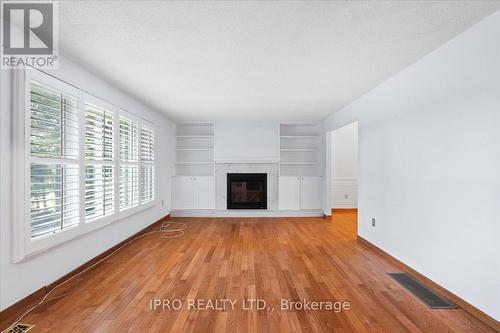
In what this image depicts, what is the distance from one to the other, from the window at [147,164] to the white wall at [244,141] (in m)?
1.72

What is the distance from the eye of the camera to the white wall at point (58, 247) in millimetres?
1849

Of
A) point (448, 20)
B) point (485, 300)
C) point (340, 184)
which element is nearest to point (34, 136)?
point (448, 20)

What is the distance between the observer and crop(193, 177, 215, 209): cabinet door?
595 centimetres

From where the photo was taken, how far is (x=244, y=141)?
5.95 metres

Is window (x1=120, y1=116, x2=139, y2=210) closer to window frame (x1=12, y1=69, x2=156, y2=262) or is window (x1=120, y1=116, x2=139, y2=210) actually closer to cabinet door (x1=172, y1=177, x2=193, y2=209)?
window frame (x1=12, y1=69, x2=156, y2=262)

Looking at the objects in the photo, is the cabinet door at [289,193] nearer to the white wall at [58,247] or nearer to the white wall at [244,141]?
the white wall at [244,141]

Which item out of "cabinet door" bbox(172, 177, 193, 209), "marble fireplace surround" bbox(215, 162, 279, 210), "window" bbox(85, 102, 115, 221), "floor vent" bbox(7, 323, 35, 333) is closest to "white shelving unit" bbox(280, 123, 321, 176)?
"marble fireplace surround" bbox(215, 162, 279, 210)

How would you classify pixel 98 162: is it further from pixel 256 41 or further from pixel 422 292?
pixel 422 292

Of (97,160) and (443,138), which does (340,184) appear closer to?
(443,138)

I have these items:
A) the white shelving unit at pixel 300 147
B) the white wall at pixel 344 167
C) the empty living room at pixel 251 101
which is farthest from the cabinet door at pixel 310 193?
the empty living room at pixel 251 101

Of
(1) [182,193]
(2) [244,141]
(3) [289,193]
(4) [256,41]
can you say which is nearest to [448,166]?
(4) [256,41]

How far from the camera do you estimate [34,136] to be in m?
2.09

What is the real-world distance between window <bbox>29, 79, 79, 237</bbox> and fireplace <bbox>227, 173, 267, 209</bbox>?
3767 mm

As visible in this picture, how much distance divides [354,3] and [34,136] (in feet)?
9.42
